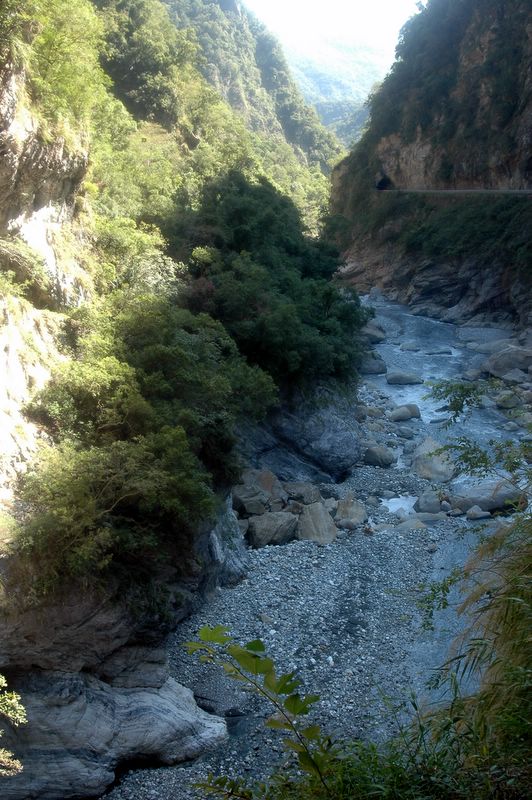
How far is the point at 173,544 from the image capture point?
25.8 feet

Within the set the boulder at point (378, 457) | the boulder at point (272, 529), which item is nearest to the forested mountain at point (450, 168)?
the boulder at point (378, 457)

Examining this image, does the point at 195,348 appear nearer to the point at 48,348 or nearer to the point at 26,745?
the point at 48,348

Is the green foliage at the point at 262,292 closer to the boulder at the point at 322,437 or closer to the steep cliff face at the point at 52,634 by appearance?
the boulder at the point at 322,437

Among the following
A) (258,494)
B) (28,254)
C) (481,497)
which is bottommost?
(258,494)

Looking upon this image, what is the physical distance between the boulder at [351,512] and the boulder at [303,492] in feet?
1.71

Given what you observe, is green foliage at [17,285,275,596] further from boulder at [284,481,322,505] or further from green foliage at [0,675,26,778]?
boulder at [284,481,322,505]

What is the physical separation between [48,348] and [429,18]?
39.8m

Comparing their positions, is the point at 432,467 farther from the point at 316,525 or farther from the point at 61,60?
the point at 61,60

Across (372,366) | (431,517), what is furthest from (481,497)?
(372,366)

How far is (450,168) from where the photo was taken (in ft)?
115

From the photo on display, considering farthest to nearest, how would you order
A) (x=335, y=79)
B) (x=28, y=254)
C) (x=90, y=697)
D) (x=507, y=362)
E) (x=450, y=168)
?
(x=335, y=79)
(x=450, y=168)
(x=507, y=362)
(x=28, y=254)
(x=90, y=697)

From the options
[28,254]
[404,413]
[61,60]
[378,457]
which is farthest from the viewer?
[404,413]

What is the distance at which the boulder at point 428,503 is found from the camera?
13016 mm

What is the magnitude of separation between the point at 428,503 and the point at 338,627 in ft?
15.1
